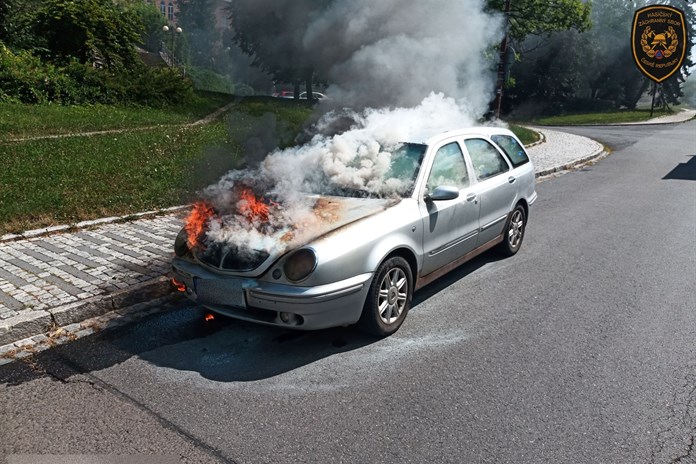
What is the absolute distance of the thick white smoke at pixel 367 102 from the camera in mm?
4574

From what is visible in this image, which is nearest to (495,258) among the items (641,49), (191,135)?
(191,135)

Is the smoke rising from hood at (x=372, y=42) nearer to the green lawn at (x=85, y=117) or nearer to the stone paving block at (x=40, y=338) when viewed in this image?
the stone paving block at (x=40, y=338)

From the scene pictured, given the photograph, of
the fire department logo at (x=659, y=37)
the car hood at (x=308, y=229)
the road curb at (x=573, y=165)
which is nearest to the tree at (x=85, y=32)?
the road curb at (x=573, y=165)

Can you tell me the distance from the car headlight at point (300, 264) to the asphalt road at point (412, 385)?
0.63 metres

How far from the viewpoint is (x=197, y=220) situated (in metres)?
4.68

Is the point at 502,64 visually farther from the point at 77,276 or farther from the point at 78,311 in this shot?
the point at 78,311

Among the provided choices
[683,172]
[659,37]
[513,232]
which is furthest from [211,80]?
[659,37]

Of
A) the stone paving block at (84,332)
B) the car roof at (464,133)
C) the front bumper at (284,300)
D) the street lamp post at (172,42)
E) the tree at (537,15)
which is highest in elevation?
the tree at (537,15)

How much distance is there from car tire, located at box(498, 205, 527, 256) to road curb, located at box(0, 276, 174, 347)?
3593 mm

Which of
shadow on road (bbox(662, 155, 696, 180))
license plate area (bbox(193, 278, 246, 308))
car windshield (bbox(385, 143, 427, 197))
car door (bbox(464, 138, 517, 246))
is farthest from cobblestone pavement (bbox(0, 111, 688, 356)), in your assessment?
shadow on road (bbox(662, 155, 696, 180))

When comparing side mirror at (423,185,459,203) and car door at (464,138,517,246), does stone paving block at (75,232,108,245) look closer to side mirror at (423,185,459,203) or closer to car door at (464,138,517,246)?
side mirror at (423,185,459,203)

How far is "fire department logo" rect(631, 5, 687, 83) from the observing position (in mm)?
24875

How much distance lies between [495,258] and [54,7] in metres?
19.9

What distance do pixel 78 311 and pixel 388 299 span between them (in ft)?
8.26
